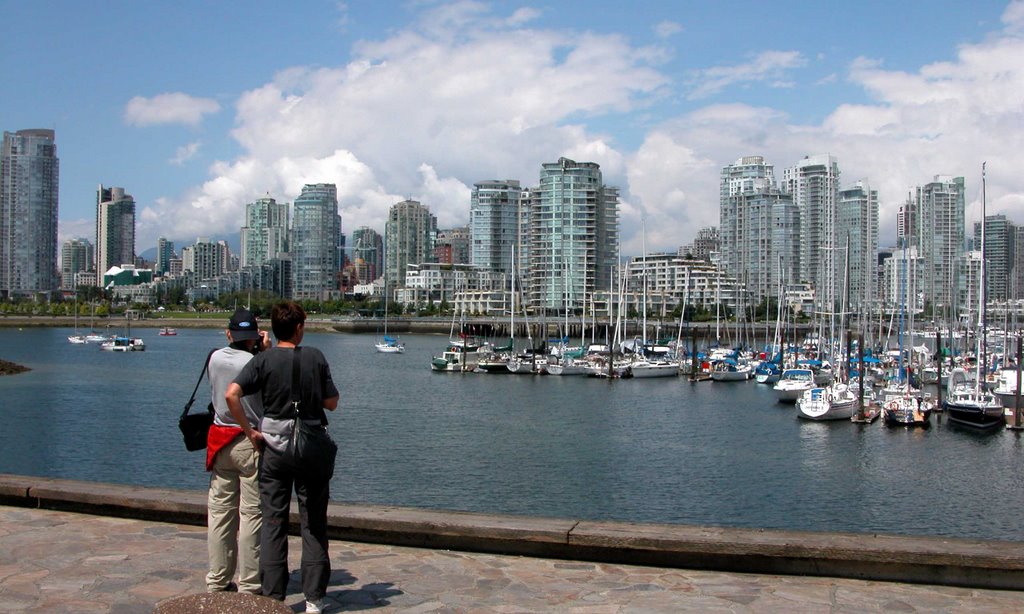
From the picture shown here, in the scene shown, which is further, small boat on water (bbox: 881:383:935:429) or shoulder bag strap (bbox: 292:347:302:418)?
small boat on water (bbox: 881:383:935:429)

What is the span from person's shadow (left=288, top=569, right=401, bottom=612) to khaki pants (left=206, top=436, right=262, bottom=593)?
0.45 meters

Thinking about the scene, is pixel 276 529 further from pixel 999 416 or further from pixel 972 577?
pixel 999 416

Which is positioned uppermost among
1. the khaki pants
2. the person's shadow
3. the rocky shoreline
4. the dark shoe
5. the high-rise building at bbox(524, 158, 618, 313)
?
the high-rise building at bbox(524, 158, 618, 313)

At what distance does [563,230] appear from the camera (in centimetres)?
18438

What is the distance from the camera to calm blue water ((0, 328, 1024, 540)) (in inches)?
1065

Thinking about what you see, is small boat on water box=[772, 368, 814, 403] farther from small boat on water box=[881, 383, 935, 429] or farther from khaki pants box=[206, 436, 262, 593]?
khaki pants box=[206, 436, 262, 593]

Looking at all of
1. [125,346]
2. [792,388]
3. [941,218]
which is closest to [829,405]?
[792,388]

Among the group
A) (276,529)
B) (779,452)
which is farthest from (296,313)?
(779,452)

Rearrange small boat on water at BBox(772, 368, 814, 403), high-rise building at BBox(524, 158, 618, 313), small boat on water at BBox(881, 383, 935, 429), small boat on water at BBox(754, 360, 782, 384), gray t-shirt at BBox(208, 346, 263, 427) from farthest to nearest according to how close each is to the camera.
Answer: high-rise building at BBox(524, 158, 618, 313) → small boat on water at BBox(754, 360, 782, 384) → small boat on water at BBox(772, 368, 814, 403) → small boat on water at BBox(881, 383, 935, 429) → gray t-shirt at BBox(208, 346, 263, 427)

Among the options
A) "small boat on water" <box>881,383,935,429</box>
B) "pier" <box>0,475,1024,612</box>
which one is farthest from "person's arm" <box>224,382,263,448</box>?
"small boat on water" <box>881,383,935,429</box>

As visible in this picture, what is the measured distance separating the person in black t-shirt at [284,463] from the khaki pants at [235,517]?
0.15 metres

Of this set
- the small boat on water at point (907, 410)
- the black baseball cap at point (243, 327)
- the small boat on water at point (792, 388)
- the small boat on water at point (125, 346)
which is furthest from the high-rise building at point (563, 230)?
the black baseball cap at point (243, 327)

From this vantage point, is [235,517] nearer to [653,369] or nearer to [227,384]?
[227,384]

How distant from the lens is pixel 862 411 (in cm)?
4625
